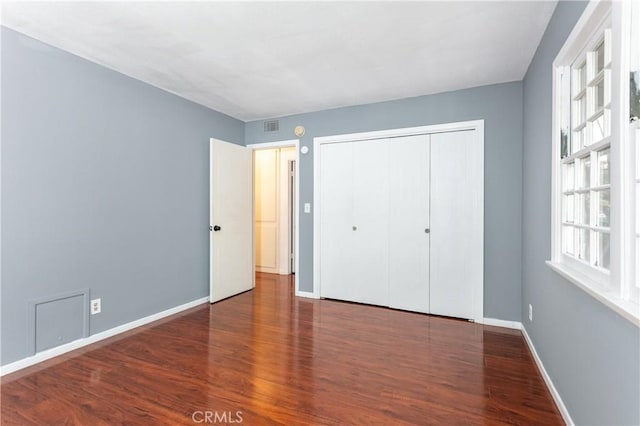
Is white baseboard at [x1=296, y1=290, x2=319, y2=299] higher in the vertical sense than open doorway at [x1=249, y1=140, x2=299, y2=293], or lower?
lower

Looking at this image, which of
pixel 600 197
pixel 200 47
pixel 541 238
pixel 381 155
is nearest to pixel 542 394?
pixel 541 238

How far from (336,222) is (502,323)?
6.95 feet

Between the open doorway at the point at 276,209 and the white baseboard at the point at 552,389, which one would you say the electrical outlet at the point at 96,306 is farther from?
the white baseboard at the point at 552,389

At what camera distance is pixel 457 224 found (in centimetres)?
338

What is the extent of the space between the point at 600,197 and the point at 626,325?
0.68m

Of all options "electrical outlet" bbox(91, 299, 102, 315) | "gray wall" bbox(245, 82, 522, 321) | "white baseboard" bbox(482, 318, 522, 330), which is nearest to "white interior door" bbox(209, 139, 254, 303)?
"electrical outlet" bbox(91, 299, 102, 315)

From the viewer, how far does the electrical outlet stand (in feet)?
8.98

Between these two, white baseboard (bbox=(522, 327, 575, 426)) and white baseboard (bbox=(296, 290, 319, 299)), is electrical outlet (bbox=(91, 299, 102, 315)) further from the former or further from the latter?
white baseboard (bbox=(522, 327, 575, 426))

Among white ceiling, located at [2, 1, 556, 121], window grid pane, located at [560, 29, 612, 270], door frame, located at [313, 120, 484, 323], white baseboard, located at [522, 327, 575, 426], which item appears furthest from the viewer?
door frame, located at [313, 120, 484, 323]

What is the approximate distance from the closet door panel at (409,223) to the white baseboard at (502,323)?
23.8 inches

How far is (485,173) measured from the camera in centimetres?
324

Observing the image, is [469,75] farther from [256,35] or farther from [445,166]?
[256,35]

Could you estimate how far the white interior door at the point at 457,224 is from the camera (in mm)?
3271

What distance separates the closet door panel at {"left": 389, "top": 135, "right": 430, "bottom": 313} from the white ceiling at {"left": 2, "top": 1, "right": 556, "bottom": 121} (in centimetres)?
70
